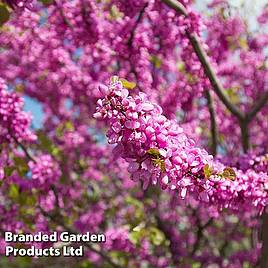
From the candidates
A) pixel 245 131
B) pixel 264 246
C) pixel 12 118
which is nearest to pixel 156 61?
pixel 245 131

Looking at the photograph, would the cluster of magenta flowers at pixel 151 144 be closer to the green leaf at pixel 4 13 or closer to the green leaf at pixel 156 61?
the green leaf at pixel 4 13

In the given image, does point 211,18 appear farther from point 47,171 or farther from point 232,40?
point 47,171

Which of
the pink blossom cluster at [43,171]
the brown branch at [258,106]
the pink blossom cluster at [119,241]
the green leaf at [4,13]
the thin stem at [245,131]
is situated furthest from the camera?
the pink blossom cluster at [119,241]

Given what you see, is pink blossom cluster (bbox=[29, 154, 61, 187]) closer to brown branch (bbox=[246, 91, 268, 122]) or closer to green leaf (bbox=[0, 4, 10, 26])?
green leaf (bbox=[0, 4, 10, 26])

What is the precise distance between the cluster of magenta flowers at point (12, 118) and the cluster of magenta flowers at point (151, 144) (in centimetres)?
205

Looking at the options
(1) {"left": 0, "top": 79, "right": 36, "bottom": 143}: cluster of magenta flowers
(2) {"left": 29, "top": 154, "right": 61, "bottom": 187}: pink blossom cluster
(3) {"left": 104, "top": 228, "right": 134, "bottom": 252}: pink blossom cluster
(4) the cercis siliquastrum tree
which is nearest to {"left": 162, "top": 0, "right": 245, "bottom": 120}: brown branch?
(4) the cercis siliquastrum tree

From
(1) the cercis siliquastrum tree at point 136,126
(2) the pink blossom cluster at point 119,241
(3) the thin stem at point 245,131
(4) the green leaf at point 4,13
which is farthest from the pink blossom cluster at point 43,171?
(3) the thin stem at point 245,131

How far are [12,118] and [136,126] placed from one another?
7.84 feet

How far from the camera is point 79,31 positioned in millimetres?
5078

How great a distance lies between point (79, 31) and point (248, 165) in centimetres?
220

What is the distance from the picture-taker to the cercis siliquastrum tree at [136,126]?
8.32 feet

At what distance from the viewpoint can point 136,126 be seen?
236 centimetres

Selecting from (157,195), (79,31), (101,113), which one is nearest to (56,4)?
(79,31)

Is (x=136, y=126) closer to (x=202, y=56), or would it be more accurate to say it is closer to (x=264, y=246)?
(x=202, y=56)
